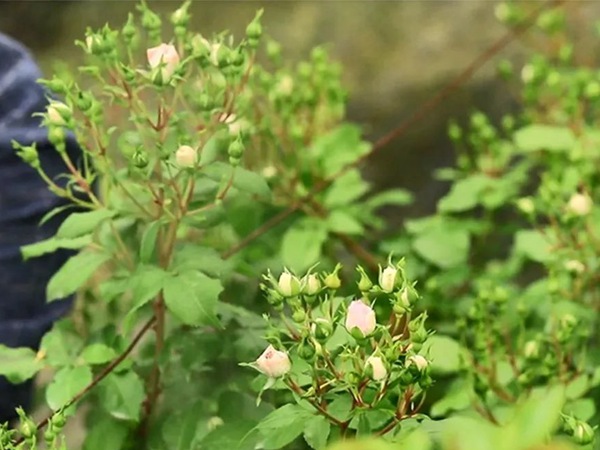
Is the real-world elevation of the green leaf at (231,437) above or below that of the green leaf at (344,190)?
below

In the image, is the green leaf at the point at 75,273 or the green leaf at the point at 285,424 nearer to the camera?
the green leaf at the point at 285,424

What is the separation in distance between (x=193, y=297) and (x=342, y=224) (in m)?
0.35

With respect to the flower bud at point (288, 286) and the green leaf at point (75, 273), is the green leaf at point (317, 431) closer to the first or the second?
the flower bud at point (288, 286)

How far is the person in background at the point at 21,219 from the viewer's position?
961 mm

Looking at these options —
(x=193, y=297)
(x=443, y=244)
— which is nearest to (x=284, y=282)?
(x=193, y=297)

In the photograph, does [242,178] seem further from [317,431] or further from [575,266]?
[575,266]

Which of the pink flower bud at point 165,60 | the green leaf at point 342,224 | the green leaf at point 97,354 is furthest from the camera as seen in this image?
the green leaf at point 342,224

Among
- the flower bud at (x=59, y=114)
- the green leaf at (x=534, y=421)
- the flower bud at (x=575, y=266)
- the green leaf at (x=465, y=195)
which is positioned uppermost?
the flower bud at (x=59, y=114)

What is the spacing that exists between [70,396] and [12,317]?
0.74ft

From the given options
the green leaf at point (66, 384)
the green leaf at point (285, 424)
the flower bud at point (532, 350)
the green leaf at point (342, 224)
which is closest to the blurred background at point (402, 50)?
the green leaf at point (342, 224)

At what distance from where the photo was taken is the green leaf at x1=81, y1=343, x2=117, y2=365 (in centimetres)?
82

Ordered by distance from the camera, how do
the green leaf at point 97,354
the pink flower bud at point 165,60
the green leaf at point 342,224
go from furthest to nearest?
the green leaf at point 342,224 < the green leaf at point 97,354 < the pink flower bud at point 165,60

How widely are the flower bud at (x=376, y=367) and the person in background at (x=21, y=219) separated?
0.47 m

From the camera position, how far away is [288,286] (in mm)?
615
